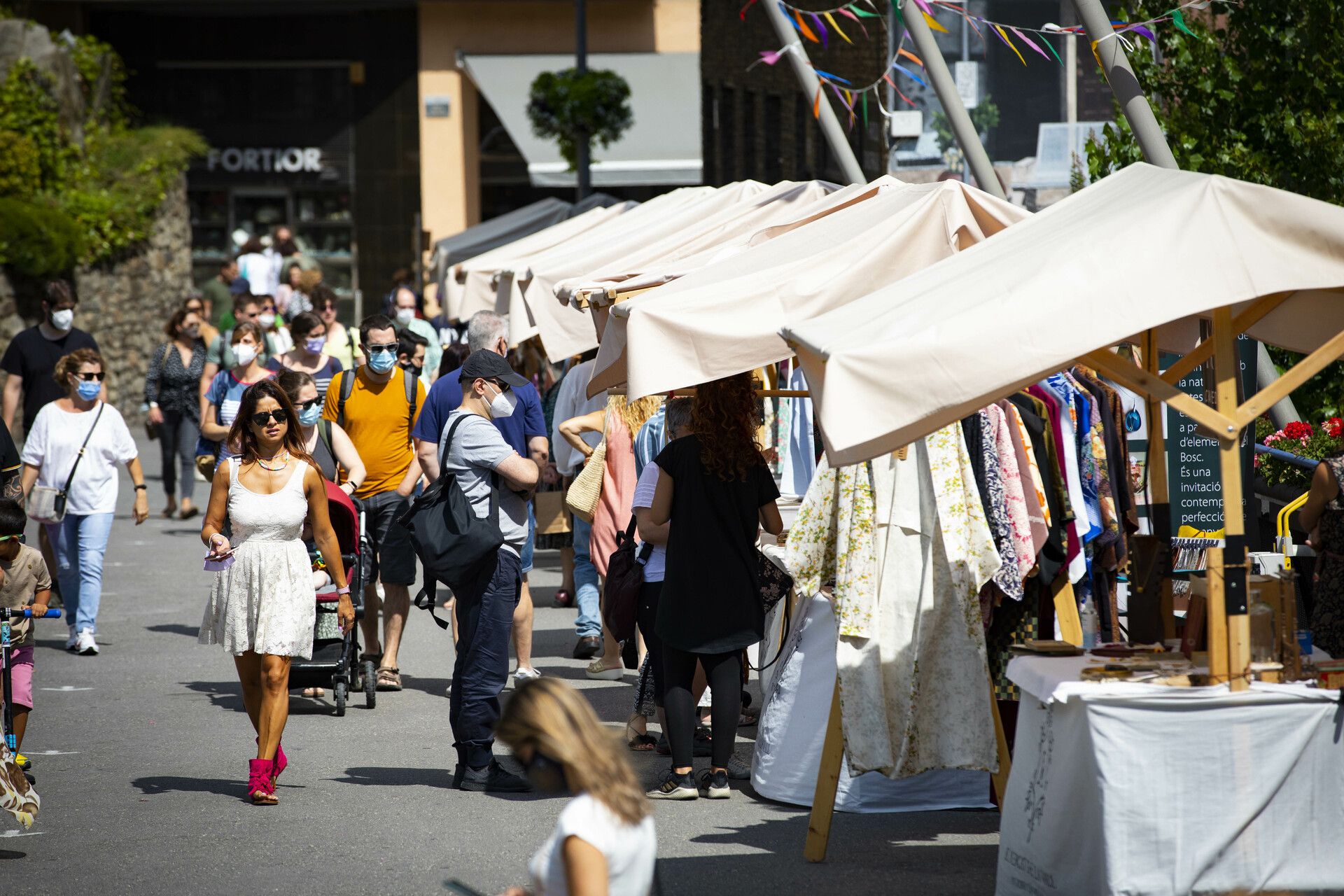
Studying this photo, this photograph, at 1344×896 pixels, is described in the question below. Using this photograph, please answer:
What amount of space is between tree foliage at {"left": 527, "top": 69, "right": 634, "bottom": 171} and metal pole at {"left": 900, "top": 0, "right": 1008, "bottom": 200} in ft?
47.4

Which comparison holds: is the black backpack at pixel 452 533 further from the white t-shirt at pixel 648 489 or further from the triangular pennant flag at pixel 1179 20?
the triangular pennant flag at pixel 1179 20

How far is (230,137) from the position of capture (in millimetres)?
35688

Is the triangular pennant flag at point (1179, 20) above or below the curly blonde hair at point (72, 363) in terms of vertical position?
above

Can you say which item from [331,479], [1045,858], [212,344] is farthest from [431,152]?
[1045,858]

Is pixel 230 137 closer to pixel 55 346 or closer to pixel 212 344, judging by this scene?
pixel 212 344

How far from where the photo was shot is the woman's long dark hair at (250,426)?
299 inches

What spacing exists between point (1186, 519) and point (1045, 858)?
192 inches

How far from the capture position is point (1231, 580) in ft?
16.8

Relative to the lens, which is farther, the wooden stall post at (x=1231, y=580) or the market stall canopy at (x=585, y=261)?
the market stall canopy at (x=585, y=261)

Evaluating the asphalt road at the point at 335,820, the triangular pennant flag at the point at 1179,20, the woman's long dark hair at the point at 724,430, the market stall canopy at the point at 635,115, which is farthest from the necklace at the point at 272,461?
the market stall canopy at the point at 635,115

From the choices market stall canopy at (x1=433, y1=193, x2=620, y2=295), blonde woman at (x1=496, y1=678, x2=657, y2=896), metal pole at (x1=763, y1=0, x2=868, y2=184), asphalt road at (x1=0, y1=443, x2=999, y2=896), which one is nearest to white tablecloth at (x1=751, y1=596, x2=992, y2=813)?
asphalt road at (x1=0, y1=443, x2=999, y2=896)

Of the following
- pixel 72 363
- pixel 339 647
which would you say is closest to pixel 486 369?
pixel 339 647

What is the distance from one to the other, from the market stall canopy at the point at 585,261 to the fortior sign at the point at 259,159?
2397 cm

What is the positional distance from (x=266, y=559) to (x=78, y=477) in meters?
4.03
